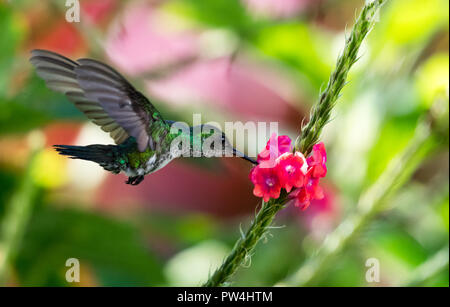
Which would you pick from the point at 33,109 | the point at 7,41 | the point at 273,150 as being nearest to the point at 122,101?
the point at 273,150

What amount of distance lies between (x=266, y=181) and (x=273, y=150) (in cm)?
3

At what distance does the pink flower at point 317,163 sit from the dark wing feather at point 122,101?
5.3 inches

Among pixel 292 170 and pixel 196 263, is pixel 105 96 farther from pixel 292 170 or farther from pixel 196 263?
pixel 196 263

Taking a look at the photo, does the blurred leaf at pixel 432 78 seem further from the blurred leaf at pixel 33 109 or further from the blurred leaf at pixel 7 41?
the blurred leaf at pixel 7 41

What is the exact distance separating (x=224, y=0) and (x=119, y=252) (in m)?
0.60

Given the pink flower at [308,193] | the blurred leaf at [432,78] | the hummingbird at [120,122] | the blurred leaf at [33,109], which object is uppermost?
the blurred leaf at [432,78]

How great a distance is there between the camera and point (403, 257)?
3.89ft

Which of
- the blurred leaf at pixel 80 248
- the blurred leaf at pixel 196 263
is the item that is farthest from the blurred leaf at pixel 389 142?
the blurred leaf at pixel 80 248

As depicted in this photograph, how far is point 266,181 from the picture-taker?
0.43 meters

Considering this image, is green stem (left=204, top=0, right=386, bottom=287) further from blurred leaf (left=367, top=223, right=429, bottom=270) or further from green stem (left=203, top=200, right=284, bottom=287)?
blurred leaf (left=367, top=223, right=429, bottom=270)

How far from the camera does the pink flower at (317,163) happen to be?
1.35 ft

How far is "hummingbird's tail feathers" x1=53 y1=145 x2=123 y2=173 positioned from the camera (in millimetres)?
417
